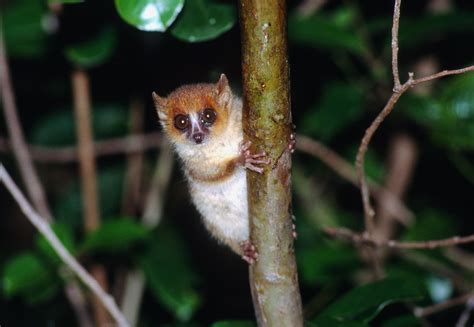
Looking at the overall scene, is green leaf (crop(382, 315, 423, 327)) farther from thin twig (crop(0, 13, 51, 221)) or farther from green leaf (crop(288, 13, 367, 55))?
thin twig (crop(0, 13, 51, 221))

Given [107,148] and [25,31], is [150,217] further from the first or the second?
[25,31]

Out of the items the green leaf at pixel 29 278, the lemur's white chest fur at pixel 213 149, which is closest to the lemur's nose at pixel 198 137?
the lemur's white chest fur at pixel 213 149

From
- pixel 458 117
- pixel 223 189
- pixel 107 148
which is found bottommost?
pixel 107 148

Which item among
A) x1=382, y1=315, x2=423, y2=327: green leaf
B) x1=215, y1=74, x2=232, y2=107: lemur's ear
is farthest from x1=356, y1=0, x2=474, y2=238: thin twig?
x1=215, y1=74, x2=232, y2=107: lemur's ear

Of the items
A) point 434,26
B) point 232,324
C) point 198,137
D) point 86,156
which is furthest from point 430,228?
point 86,156

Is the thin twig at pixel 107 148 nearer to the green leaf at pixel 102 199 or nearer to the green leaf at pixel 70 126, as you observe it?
the green leaf at pixel 70 126

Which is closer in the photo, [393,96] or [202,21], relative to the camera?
[393,96]
